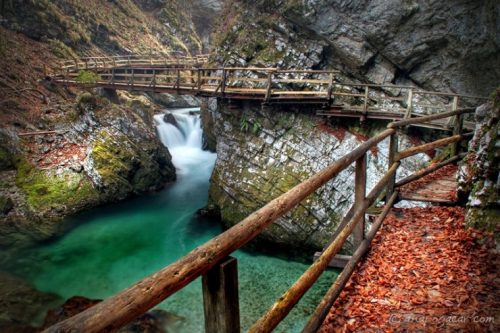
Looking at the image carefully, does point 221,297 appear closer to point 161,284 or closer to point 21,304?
point 161,284

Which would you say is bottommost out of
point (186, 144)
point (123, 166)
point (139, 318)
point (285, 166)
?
point (139, 318)

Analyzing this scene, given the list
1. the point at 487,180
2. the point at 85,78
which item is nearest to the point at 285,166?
the point at 487,180

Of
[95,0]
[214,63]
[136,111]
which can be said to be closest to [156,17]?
[95,0]

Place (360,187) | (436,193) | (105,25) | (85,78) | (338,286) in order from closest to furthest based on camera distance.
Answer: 1. (338,286)
2. (360,187)
3. (436,193)
4. (85,78)
5. (105,25)

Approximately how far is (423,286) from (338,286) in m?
1.05

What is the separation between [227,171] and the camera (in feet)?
51.8

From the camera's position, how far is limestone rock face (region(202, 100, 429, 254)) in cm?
1280

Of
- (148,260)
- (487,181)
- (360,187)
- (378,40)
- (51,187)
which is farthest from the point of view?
(51,187)

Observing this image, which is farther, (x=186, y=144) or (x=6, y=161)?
(x=186, y=144)

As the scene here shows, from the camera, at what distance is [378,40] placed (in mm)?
14562

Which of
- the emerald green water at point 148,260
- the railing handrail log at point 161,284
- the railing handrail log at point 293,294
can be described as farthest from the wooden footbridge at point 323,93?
the railing handrail log at point 161,284

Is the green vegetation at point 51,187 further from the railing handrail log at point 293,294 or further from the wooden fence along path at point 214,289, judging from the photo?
the wooden fence along path at point 214,289

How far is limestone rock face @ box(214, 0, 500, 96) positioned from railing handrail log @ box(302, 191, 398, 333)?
39.5 feet

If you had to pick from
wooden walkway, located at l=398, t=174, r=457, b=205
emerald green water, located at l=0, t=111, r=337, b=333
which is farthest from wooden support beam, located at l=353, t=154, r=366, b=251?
emerald green water, located at l=0, t=111, r=337, b=333
